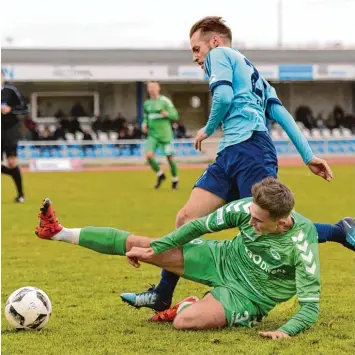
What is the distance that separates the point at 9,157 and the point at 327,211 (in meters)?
5.12

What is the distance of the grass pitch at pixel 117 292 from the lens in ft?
16.2

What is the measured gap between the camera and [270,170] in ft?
19.5

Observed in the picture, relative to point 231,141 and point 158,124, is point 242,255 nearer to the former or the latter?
point 231,141

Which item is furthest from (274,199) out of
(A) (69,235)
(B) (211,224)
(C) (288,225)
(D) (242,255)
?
(A) (69,235)

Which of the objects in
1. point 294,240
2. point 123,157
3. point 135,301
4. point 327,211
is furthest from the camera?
point 123,157

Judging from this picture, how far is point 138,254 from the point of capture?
5.36 metres

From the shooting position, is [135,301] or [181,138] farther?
[181,138]

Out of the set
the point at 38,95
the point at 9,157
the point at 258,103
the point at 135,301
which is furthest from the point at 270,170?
the point at 38,95

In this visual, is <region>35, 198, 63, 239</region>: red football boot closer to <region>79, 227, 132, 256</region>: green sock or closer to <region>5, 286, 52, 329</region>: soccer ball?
<region>79, 227, 132, 256</region>: green sock

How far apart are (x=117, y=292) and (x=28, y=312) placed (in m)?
1.47

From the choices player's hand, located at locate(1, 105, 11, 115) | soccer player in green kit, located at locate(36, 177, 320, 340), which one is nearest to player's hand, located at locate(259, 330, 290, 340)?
soccer player in green kit, located at locate(36, 177, 320, 340)

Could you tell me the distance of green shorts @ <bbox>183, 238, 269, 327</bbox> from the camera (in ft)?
17.6

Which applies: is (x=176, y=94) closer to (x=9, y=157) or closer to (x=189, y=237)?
(x=9, y=157)

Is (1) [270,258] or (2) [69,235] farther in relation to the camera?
(2) [69,235]
